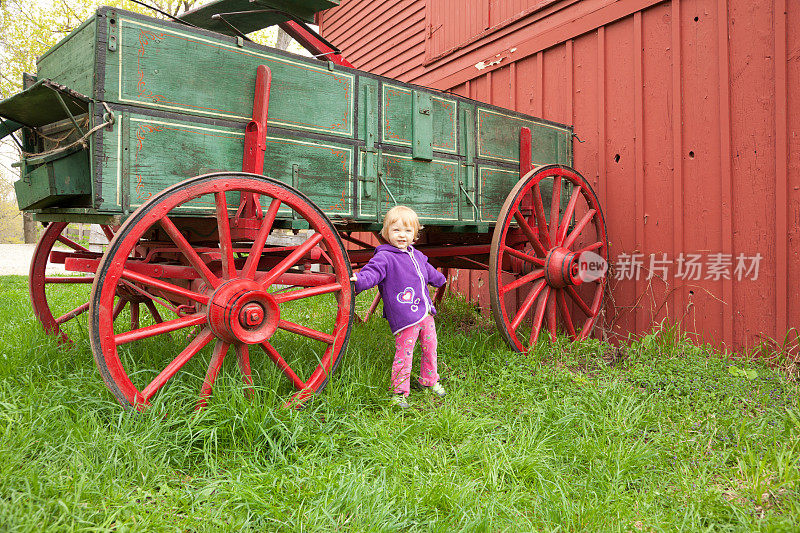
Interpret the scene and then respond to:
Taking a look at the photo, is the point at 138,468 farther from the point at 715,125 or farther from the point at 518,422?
the point at 715,125

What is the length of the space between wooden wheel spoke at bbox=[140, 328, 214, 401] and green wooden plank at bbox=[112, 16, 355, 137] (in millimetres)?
1076

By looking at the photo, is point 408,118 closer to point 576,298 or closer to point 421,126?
point 421,126

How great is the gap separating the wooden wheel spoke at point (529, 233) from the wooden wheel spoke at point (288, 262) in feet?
5.26

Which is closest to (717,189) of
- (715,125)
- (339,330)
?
(715,125)

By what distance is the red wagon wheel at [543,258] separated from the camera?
11.0 ft

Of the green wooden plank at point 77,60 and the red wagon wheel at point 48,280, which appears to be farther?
the red wagon wheel at point 48,280

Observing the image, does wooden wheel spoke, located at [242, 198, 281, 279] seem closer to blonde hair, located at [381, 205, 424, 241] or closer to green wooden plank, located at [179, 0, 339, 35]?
blonde hair, located at [381, 205, 424, 241]

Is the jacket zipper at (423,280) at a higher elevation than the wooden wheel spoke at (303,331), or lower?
higher

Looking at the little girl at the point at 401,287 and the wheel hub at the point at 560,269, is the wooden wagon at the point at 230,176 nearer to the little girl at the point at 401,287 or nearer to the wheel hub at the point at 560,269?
the wheel hub at the point at 560,269

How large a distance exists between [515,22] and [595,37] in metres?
0.96

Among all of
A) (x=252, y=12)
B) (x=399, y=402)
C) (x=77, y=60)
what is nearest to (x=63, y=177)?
(x=77, y=60)

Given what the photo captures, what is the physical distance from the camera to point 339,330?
2.59 metres

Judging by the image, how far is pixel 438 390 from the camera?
2.93m

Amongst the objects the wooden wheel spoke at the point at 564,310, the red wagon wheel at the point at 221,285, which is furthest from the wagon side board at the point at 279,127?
the wooden wheel spoke at the point at 564,310
